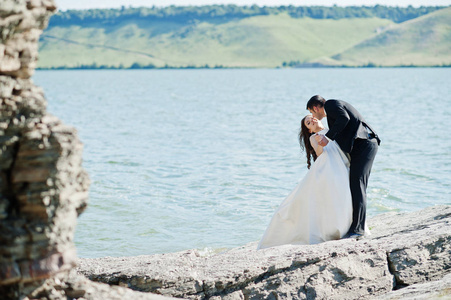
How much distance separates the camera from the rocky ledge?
19.8 feet

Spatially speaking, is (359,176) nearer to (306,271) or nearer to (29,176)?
(306,271)

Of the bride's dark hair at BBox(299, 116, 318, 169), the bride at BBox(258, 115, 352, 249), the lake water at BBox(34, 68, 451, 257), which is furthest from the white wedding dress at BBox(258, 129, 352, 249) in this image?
the lake water at BBox(34, 68, 451, 257)

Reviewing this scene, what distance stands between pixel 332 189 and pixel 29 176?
5.27 metres

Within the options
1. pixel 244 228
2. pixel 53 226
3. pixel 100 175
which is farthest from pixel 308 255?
pixel 100 175

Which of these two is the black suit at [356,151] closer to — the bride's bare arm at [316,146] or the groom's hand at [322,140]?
the groom's hand at [322,140]

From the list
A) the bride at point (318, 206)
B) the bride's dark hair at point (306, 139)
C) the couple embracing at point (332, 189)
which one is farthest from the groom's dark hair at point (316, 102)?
the bride's dark hair at point (306, 139)

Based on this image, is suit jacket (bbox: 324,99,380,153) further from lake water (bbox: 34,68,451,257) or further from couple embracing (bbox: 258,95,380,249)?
lake water (bbox: 34,68,451,257)

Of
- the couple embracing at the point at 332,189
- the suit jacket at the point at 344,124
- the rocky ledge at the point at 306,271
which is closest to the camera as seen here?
the rocky ledge at the point at 306,271

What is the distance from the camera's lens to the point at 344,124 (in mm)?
8266

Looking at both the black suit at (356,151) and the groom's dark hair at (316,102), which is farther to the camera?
the groom's dark hair at (316,102)

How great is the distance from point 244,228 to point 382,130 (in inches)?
942

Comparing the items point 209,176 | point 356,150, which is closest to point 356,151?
A: point 356,150

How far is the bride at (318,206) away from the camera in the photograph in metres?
8.45

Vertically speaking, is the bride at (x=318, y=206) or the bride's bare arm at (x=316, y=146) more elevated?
the bride's bare arm at (x=316, y=146)
